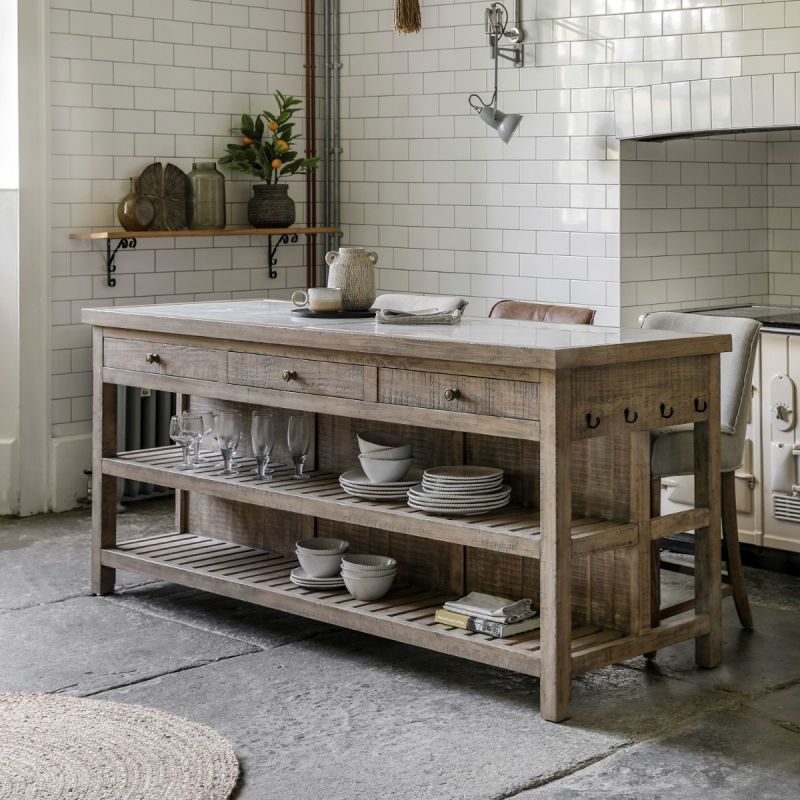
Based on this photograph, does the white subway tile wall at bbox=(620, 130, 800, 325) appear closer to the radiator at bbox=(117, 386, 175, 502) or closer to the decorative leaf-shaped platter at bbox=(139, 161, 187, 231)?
the decorative leaf-shaped platter at bbox=(139, 161, 187, 231)

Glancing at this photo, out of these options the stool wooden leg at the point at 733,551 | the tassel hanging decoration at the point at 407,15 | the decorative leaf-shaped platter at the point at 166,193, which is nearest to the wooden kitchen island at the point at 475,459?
the stool wooden leg at the point at 733,551

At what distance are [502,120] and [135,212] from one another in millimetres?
1880

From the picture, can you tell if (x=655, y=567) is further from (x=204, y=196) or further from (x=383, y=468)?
(x=204, y=196)

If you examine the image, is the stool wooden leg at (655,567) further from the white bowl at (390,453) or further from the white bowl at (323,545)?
the white bowl at (323,545)

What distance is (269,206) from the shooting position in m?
7.06

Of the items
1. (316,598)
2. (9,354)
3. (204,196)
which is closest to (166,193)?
(204,196)

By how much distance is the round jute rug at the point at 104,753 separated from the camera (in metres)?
3.22

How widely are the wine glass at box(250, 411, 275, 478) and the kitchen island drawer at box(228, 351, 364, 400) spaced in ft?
0.58

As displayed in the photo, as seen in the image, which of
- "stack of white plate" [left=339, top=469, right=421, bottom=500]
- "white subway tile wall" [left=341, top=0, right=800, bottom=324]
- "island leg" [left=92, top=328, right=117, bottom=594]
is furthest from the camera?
"white subway tile wall" [left=341, top=0, right=800, bottom=324]

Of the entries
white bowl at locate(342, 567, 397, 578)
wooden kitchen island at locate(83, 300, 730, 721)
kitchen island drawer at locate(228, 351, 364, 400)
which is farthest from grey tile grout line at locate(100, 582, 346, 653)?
kitchen island drawer at locate(228, 351, 364, 400)

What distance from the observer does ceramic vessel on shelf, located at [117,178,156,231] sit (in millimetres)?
6520

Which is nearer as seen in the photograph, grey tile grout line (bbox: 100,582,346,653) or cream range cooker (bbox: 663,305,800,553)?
grey tile grout line (bbox: 100,582,346,653)

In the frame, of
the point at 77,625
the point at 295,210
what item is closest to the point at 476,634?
the point at 77,625

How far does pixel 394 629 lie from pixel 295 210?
149 inches
